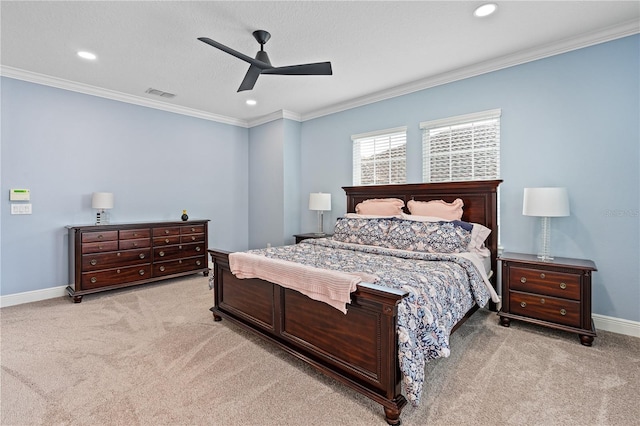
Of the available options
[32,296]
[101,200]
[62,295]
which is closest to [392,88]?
[101,200]

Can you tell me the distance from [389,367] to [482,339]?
1.47 meters

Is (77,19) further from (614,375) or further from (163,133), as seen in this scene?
(614,375)

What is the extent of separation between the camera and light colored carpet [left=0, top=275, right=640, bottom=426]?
1.78 meters

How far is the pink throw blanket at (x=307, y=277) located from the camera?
191cm

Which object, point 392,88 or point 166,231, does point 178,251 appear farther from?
point 392,88

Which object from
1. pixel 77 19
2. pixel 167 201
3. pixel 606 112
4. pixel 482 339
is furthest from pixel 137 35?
pixel 606 112

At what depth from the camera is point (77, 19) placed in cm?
266

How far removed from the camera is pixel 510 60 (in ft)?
10.9

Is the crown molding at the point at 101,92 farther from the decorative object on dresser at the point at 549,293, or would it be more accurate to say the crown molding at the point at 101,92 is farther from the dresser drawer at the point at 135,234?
the decorative object on dresser at the point at 549,293

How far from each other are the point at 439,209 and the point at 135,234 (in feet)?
13.3

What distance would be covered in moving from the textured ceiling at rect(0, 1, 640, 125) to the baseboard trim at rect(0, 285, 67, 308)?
267 centimetres

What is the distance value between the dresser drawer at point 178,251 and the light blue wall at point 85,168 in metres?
0.64

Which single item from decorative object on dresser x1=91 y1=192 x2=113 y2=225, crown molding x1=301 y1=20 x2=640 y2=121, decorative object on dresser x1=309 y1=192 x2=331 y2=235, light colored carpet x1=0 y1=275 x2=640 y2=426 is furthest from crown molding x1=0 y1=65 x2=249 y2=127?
light colored carpet x1=0 y1=275 x2=640 y2=426

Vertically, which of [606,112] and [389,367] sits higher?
[606,112]
